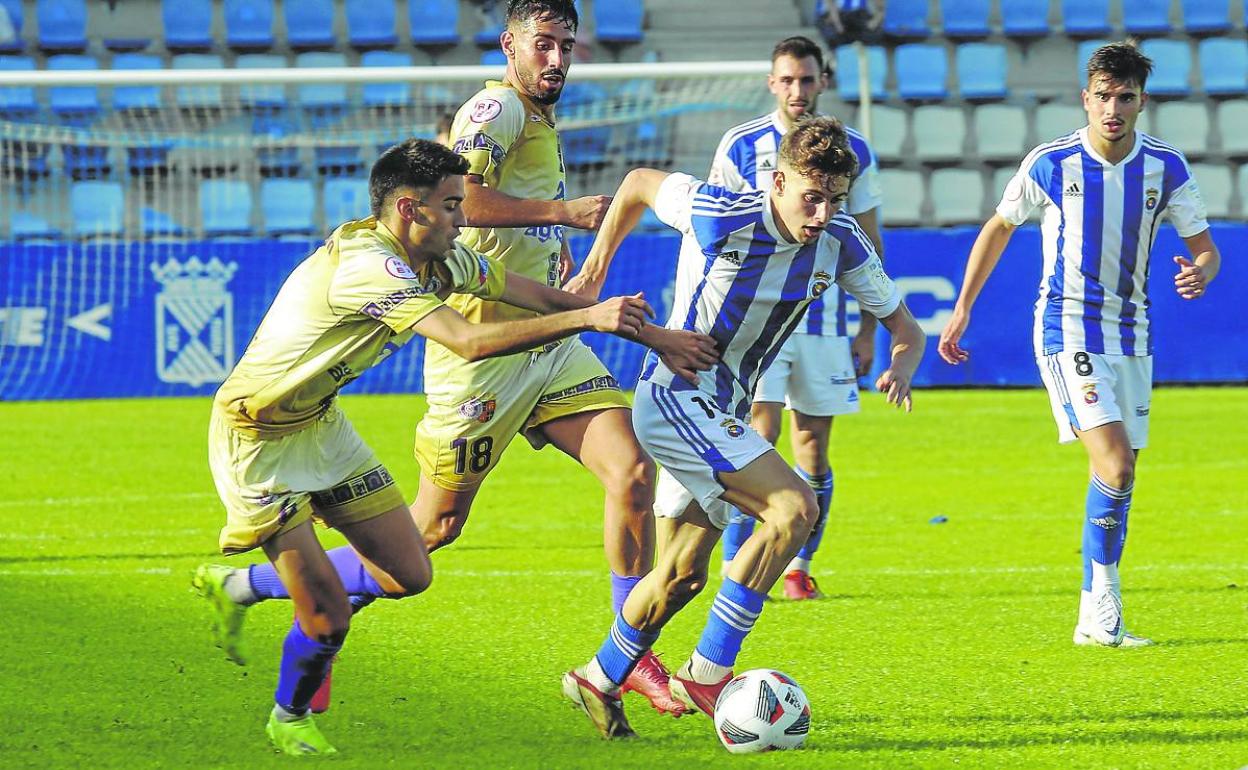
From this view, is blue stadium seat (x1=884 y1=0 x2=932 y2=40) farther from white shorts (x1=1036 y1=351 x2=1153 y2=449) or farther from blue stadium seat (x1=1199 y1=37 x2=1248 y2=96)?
white shorts (x1=1036 y1=351 x2=1153 y2=449)

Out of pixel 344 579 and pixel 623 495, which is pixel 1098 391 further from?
pixel 344 579

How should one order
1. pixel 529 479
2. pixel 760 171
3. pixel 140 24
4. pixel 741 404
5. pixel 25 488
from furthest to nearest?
1. pixel 140 24
2. pixel 529 479
3. pixel 25 488
4. pixel 760 171
5. pixel 741 404

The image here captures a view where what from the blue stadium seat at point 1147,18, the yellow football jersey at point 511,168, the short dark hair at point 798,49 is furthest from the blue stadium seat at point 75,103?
the blue stadium seat at point 1147,18

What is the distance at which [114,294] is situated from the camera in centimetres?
1441

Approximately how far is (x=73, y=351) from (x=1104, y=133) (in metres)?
10.6

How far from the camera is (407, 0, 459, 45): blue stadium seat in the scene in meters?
18.4

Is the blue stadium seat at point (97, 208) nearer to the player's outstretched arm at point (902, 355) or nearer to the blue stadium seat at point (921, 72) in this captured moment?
the blue stadium seat at point (921, 72)

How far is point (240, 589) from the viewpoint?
5.19 meters

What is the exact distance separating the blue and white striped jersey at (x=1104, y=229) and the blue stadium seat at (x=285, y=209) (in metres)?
10.1

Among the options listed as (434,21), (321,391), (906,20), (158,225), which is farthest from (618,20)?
(321,391)

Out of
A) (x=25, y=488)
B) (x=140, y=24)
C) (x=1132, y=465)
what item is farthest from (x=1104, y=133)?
(x=140, y=24)

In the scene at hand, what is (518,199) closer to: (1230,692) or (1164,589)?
(1230,692)

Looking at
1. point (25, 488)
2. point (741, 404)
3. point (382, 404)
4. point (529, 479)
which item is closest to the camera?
point (741, 404)

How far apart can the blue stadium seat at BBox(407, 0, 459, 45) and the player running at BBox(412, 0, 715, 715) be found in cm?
1305
